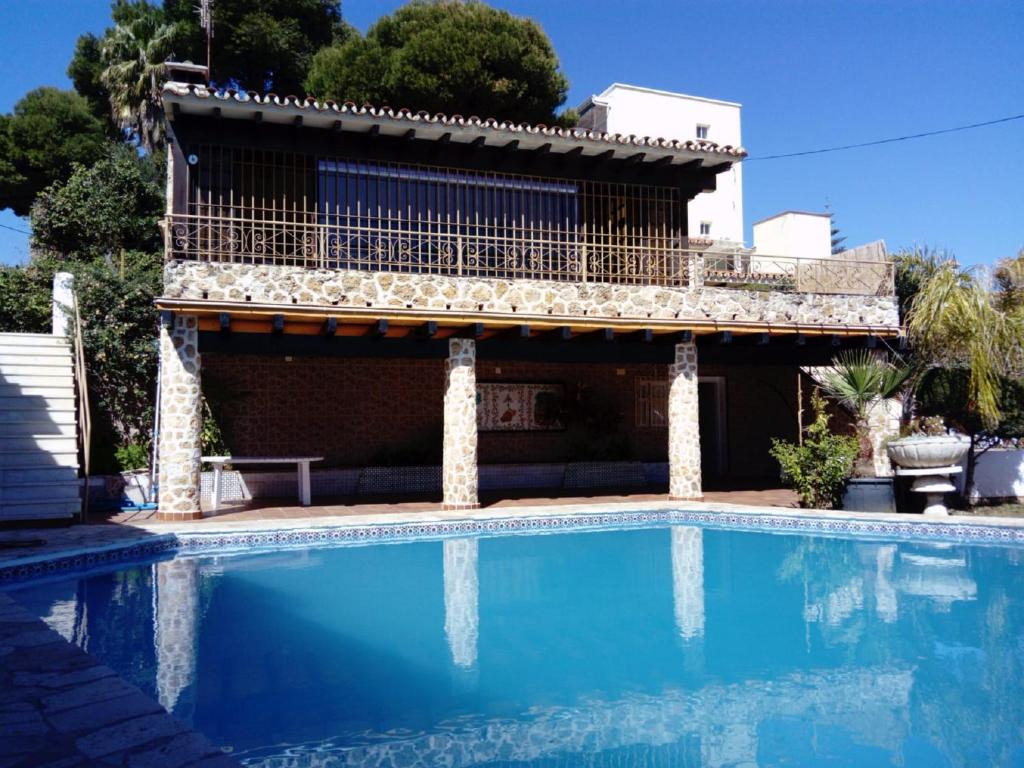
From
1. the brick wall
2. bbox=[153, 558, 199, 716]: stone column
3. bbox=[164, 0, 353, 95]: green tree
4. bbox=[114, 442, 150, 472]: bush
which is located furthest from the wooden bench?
bbox=[164, 0, 353, 95]: green tree

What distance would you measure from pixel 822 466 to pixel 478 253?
636 cm

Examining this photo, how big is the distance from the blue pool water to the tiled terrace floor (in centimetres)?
200

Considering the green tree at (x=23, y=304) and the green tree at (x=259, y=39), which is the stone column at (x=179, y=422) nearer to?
the green tree at (x=23, y=304)

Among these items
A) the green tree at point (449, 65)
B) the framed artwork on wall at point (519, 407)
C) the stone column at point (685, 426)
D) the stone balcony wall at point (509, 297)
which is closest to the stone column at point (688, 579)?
the stone column at point (685, 426)

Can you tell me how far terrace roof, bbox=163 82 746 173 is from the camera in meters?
11.2

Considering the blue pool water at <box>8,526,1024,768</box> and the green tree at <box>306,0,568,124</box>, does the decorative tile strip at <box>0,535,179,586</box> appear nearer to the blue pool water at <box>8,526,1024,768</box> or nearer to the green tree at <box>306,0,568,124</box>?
the blue pool water at <box>8,526,1024,768</box>

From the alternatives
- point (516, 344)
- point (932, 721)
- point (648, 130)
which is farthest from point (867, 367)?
point (648, 130)

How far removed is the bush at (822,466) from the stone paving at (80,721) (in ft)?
33.2

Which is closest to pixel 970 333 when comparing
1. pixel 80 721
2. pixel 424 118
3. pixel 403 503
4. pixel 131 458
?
pixel 424 118

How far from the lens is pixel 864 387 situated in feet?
38.9

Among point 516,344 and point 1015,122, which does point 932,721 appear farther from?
point 1015,122

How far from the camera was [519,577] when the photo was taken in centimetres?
845

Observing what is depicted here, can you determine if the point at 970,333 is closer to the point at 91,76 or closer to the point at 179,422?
the point at 179,422

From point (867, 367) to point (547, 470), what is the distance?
253 inches
